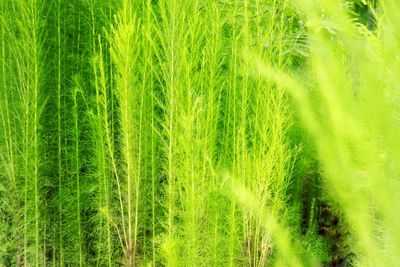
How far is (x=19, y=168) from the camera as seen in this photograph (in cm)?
298

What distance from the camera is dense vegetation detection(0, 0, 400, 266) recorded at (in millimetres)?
2359

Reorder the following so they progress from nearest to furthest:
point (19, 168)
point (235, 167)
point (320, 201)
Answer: point (235, 167) → point (19, 168) → point (320, 201)

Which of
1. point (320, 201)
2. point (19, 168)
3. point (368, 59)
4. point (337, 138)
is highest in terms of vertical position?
point (368, 59)

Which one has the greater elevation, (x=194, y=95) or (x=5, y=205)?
(x=194, y=95)

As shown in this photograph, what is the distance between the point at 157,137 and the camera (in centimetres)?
294

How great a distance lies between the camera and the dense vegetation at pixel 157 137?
236 cm

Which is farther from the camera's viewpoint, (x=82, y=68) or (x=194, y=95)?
(x=82, y=68)

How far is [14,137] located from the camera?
9.81ft

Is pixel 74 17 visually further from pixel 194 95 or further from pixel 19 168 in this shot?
pixel 194 95

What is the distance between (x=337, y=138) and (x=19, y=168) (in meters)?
2.46

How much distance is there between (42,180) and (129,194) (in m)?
0.70

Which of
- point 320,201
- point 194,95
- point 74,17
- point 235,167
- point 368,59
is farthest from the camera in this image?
point 320,201

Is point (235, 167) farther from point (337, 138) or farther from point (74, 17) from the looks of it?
point (337, 138)

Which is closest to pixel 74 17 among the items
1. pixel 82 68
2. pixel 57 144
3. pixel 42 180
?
pixel 82 68
